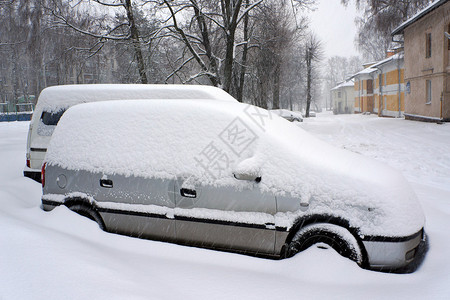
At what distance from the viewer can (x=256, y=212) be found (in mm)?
2947

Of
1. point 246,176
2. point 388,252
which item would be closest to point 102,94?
point 246,176

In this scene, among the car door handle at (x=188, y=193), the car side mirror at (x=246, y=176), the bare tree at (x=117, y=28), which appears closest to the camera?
the car side mirror at (x=246, y=176)

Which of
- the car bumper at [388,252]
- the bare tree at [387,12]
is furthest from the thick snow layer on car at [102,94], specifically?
the bare tree at [387,12]

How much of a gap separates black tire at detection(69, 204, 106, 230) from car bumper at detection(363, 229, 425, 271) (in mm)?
2630

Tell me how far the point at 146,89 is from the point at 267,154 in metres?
4.17

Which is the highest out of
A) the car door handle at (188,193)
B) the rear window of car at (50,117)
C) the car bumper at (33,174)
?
the rear window of car at (50,117)

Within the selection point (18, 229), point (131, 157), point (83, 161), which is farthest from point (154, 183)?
point (18, 229)

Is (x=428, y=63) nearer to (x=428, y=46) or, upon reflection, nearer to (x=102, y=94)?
(x=428, y=46)

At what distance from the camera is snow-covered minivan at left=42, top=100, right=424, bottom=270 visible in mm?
2793

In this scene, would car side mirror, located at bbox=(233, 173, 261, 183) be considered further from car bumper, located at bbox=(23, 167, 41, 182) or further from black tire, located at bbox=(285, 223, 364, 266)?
car bumper, located at bbox=(23, 167, 41, 182)

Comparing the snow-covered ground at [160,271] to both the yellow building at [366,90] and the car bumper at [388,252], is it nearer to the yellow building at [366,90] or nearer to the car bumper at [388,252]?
the car bumper at [388,252]

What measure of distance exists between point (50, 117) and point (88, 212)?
12.3ft

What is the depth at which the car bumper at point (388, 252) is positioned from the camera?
2.72m

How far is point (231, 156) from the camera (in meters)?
3.12
